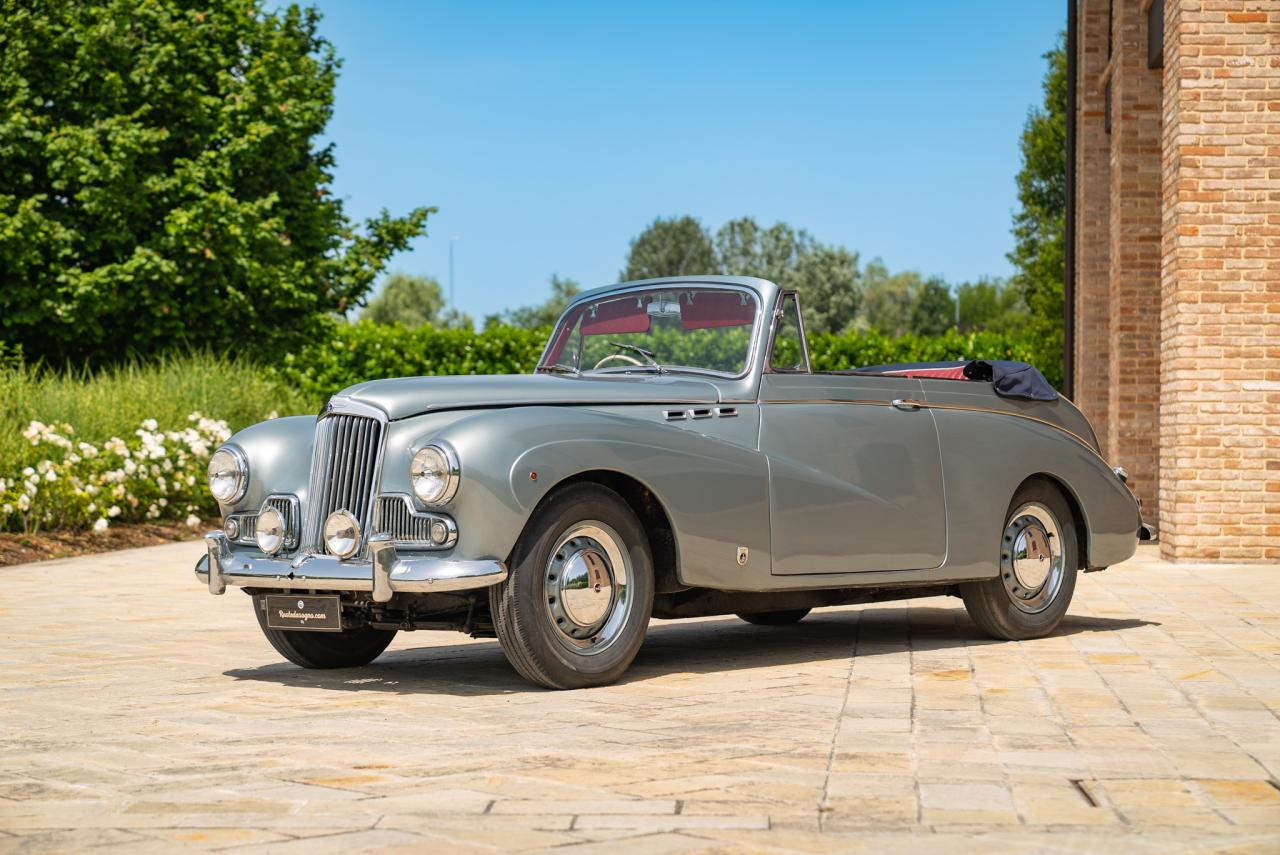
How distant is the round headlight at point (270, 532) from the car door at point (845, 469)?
2.13 m

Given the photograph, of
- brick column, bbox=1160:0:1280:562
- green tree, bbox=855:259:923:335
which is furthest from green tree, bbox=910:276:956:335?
brick column, bbox=1160:0:1280:562

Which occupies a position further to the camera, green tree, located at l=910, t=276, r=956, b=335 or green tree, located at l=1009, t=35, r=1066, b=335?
green tree, located at l=910, t=276, r=956, b=335

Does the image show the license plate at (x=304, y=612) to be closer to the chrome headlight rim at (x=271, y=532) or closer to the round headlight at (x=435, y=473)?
the chrome headlight rim at (x=271, y=532)

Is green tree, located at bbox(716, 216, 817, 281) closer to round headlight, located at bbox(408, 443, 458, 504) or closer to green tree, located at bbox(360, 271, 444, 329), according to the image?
green tree, located at bbox(360, 271, 444, 329)

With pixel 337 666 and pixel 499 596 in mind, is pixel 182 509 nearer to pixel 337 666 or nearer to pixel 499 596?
pixel 337 666

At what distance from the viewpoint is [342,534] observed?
636 centimetres

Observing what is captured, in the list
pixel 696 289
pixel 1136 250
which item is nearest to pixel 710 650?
pixel 696 289

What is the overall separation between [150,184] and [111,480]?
362 inches

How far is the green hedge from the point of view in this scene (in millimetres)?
27688

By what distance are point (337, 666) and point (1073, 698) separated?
3.37m

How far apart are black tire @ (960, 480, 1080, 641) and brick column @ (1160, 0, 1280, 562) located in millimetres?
4444

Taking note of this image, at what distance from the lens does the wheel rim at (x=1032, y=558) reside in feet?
26.9

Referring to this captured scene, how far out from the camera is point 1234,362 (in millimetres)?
12352

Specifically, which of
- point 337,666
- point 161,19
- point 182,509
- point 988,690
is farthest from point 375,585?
point 161,19
